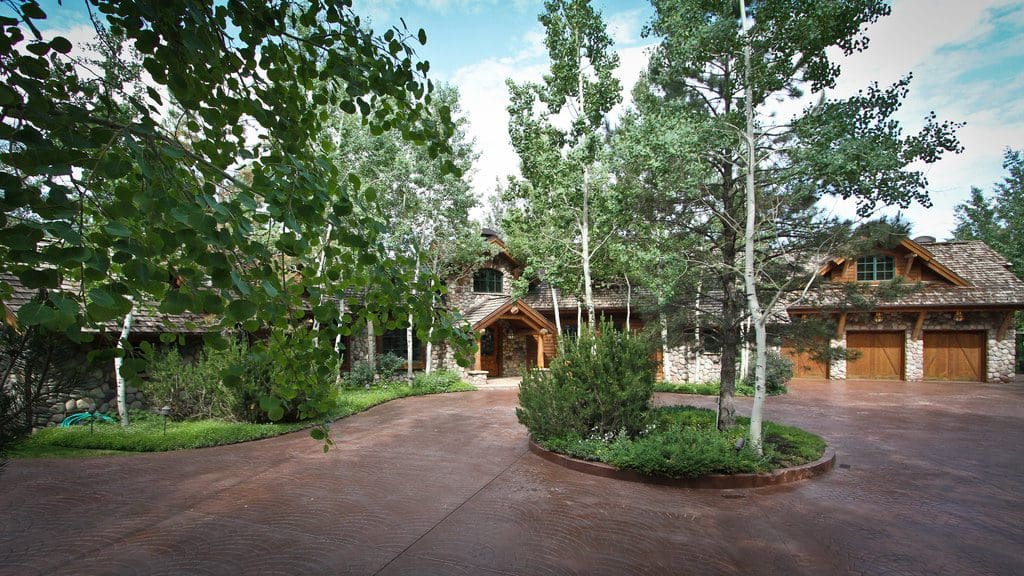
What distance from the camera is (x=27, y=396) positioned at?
Answer: 3463mm

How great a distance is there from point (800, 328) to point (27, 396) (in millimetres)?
9505

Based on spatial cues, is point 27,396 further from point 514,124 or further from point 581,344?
point 514,124

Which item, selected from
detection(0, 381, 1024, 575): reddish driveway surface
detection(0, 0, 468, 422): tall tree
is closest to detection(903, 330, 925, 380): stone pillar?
detection(0, 381, 1024, 575): reddish driveway surface

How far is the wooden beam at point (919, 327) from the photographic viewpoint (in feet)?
63.4

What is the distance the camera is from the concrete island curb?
6.56 m

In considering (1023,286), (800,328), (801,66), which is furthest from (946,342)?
(801,66)

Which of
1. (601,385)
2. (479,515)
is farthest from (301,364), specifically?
(601,385)

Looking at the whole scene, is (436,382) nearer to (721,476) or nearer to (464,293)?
(464,293)

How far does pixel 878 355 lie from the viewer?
20531 mm

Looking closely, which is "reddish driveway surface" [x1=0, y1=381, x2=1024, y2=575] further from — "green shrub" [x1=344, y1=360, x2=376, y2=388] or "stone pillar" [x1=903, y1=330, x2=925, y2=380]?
"stone pillar" [x1=903, y1=330, x2=925, y2=380]

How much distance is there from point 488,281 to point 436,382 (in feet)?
20.3

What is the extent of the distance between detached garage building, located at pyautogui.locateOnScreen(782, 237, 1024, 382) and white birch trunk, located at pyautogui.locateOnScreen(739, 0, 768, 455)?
1365 centimetres

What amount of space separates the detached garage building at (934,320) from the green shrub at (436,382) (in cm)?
1335

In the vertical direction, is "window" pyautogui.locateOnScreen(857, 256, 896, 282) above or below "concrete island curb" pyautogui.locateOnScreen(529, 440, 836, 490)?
above
